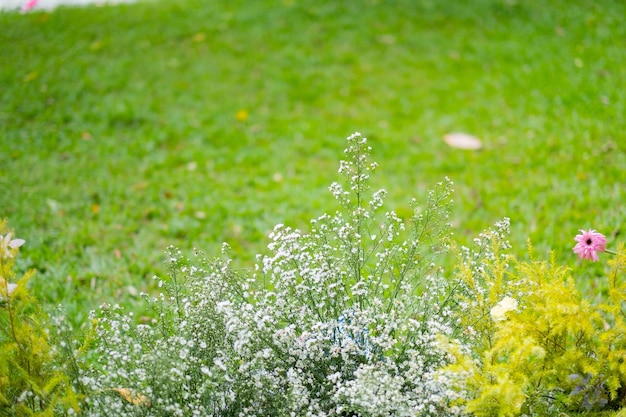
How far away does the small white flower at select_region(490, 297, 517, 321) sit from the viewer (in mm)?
2182

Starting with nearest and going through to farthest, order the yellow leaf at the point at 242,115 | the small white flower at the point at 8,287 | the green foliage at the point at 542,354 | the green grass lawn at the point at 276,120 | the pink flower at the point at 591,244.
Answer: the green foliage at the point at 542,354 < the small white flower at the point at 8,287 < the pink flower at the point at 591,244 < the green grass lawn at the point at 276,120 < the yellow leaf at the point at 242,115

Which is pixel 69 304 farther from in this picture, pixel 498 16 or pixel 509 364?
pixel 498 16

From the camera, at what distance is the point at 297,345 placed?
2.41m

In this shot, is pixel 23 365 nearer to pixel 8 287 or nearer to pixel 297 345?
pixel 8 287

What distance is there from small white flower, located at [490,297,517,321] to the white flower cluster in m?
0.23

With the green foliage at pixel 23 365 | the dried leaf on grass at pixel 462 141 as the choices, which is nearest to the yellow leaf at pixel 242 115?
the dried leaf on grass at pixel 462 141

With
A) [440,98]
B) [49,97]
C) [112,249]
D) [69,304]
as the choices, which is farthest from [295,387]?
[49,97]

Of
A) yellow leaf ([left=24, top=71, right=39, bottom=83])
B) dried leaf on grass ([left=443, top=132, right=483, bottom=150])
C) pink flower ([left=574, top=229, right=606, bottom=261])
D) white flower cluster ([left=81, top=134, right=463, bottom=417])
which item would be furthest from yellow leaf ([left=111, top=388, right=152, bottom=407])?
yellow leaf ([left=24, top=71, right=39, bottom=83])

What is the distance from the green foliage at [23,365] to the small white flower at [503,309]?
1549 mm

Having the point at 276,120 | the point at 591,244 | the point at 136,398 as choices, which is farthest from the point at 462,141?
the point at 136,398

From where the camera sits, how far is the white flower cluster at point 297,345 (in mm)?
2158

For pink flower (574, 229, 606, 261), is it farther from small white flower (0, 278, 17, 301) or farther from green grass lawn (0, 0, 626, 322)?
small white flower (0, 278, 17, 301)

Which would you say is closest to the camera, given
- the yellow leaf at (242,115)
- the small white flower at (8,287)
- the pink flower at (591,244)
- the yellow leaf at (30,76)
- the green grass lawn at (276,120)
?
the small white flower at (8,287)

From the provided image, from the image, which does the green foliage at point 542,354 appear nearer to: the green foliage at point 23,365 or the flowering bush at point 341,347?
the flowering bush at point 341,347
